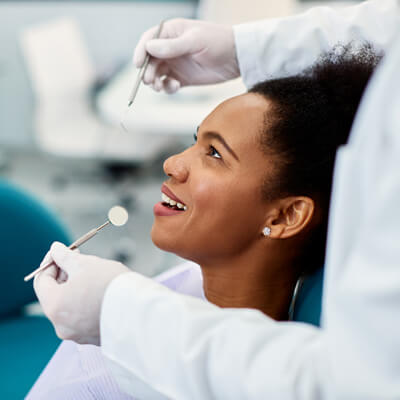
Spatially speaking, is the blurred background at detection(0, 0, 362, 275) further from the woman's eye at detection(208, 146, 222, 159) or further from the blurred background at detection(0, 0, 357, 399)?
the woman's eye at detection(208, 146, 222, 159)

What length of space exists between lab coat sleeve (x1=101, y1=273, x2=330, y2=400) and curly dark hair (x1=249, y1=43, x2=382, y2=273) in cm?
30

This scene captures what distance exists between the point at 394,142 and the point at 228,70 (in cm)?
73

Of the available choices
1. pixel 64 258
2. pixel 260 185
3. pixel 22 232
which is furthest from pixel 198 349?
pixel 22 232

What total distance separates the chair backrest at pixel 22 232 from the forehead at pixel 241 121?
1.81 feet


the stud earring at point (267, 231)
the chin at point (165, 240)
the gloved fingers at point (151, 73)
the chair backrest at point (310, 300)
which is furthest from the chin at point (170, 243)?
the gloved fingers at point (151, 73)

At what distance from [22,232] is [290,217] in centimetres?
69

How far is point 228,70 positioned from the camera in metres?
1.16

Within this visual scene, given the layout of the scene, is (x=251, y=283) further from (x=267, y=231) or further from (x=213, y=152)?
(x=213, y=152)

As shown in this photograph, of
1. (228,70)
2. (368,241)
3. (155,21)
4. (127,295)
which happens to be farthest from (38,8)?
(368,241)

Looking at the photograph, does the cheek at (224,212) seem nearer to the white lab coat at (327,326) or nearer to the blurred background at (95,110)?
the white lab coat at (327,326)

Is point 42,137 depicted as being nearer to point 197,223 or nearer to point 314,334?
point 197,223

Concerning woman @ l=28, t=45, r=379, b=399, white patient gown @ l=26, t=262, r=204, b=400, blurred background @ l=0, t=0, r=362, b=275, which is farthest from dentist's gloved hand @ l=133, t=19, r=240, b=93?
blurred background @ l=0, t=0, r=362, b=275

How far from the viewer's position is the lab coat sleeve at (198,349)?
1.84 ft

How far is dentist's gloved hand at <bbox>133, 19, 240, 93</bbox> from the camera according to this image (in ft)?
3.44
